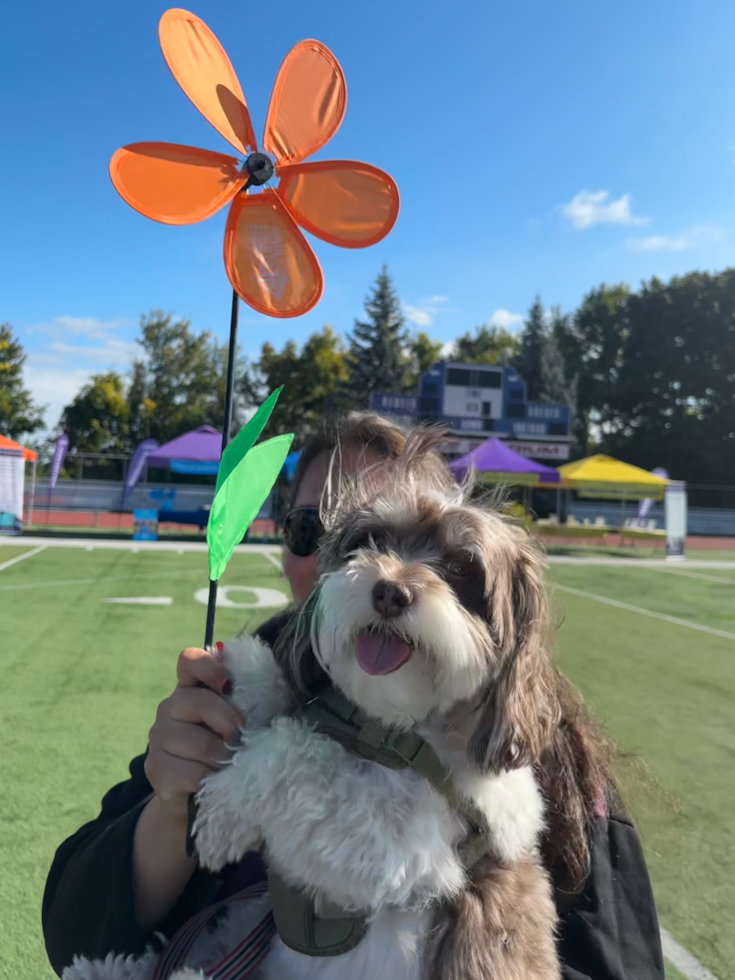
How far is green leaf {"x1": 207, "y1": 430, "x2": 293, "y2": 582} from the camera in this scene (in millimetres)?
1278

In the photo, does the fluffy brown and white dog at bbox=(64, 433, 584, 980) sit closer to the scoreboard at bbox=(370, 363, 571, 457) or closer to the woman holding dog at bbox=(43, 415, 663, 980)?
the woman holding dog at bbox=(43, 415, 663, 980)

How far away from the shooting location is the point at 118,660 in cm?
634

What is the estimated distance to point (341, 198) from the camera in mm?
1544

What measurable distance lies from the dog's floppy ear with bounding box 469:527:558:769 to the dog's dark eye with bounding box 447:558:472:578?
55 mm

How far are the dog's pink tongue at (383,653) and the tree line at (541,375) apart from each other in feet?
115

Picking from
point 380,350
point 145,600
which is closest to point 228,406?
point 145,600

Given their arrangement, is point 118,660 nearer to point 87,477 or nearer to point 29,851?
point 29,851

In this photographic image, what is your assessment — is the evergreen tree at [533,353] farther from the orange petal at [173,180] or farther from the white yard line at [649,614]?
the orange petal at [173,180]

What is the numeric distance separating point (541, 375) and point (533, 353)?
177 cm

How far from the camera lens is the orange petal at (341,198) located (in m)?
1.52

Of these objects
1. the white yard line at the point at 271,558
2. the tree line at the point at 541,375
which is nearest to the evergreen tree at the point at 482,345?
the tree line at the point at 541,375

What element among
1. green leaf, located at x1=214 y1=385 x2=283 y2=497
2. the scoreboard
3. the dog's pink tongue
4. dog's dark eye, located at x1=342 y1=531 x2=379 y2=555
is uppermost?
the scoreboard

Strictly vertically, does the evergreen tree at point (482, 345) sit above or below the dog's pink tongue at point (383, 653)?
above

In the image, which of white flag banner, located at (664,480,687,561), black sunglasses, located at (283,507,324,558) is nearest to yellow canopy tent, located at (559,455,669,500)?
white flag banner, located at (664,480,687,561)
